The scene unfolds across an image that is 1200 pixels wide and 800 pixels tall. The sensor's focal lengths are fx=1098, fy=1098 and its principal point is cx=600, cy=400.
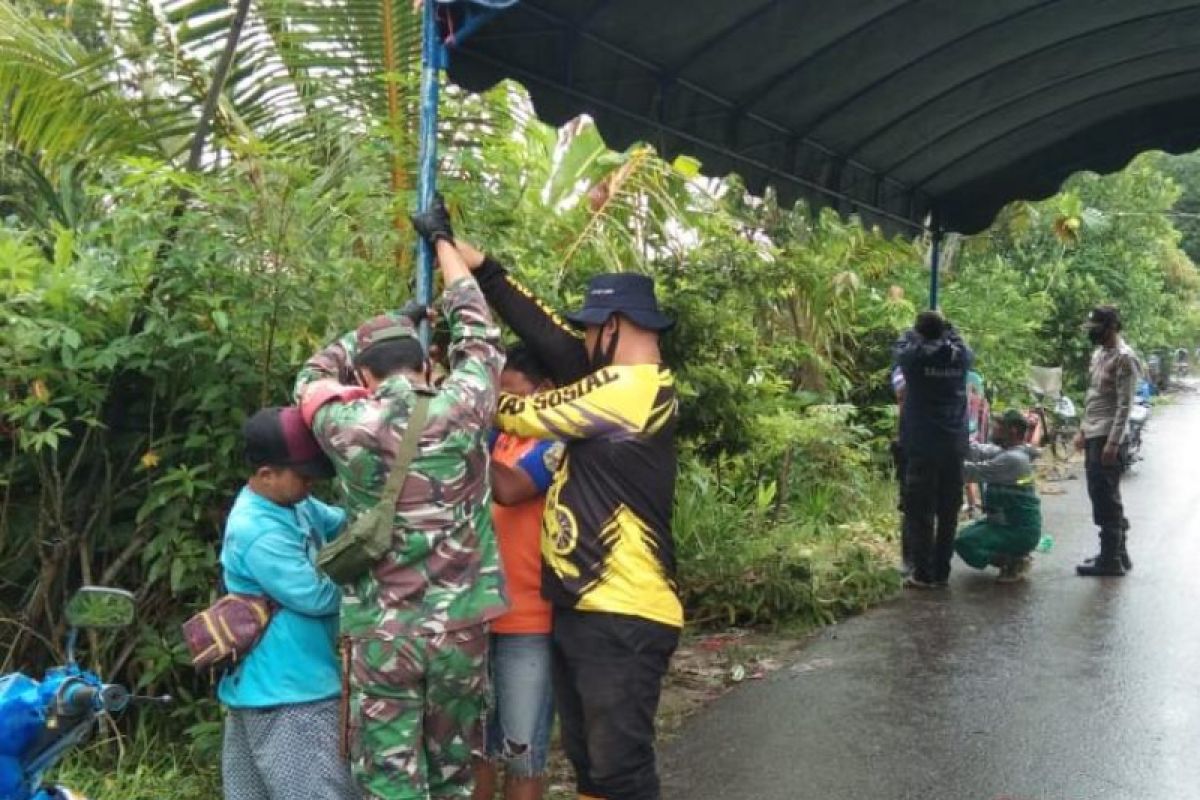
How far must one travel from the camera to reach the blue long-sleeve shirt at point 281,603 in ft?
9.55

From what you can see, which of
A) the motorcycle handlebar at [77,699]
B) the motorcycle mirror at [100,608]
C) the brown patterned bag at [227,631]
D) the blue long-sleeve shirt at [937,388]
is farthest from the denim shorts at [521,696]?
the blue long-sleeve shirt at [937,388]

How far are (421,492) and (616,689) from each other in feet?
2.74

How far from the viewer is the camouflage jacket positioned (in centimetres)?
283

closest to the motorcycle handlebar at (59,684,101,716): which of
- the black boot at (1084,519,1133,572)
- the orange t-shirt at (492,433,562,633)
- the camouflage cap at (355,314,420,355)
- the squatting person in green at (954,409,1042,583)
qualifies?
the camouflage cap at (355,314,420,355)

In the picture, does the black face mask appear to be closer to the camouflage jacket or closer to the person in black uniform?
the camouflage jacket

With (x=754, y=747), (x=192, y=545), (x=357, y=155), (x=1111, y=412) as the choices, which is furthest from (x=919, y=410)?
(x=192, y=545)

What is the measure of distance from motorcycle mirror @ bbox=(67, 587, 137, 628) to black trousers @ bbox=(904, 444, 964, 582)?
5.98 meters

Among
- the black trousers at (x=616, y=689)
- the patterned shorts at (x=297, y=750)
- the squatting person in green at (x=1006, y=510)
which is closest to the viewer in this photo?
the patterned shorts at (x=297, y=750)

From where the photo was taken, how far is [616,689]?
10.3ft

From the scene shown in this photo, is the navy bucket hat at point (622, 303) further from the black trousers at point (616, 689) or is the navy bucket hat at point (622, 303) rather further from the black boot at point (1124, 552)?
the black boot at point (1124, 552)

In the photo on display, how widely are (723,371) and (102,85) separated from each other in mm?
3369

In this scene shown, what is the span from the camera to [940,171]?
7848 millimetres

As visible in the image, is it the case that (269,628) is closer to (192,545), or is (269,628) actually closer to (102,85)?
(192,545)

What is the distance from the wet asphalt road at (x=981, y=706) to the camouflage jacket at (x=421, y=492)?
1.86 m
